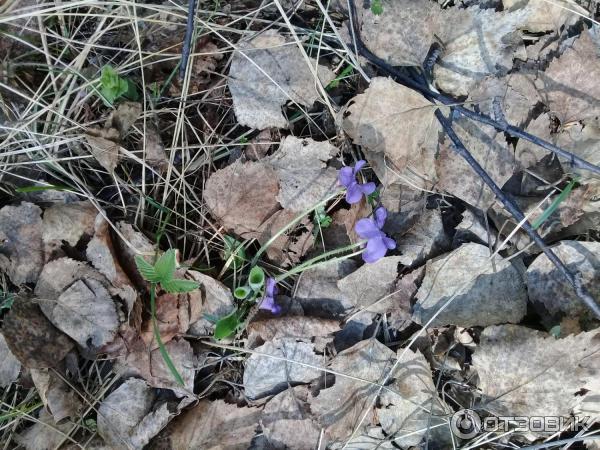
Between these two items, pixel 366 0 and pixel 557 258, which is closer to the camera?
pixel 557 258

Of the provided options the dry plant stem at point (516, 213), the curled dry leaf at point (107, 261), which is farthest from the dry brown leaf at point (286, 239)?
the dry plant stem at point (516, 213)

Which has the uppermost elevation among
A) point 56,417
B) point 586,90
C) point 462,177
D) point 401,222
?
point 586,90

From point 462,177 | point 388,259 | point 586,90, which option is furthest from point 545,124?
point 388,259

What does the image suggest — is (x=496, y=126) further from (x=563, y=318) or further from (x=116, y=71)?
(x=116, y=71)

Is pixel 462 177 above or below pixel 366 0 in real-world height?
below

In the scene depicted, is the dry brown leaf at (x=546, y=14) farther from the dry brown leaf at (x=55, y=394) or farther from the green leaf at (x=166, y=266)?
the dry brown leaf at (x=55, y=394)

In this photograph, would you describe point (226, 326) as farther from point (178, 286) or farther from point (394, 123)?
point (394, 123)

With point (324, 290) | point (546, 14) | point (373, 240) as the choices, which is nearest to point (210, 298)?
point (324, 290)

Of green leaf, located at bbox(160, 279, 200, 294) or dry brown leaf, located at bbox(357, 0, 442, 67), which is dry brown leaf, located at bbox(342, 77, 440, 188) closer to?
dry brown leaf, located at bbox(357, 0, 442, 67)
